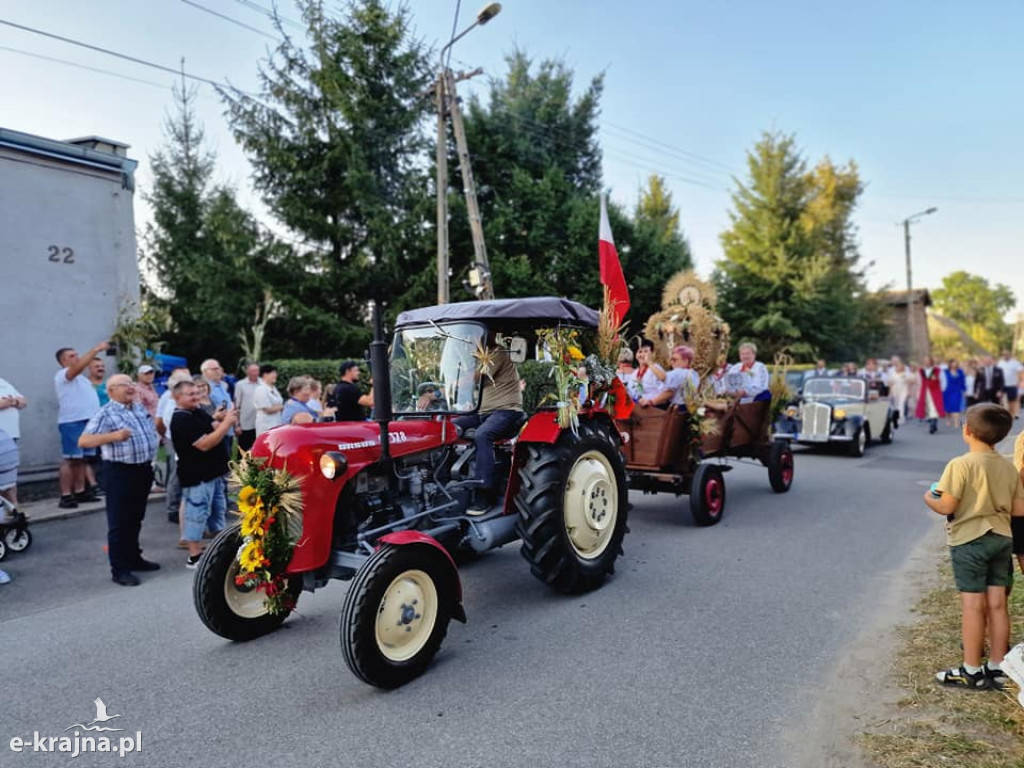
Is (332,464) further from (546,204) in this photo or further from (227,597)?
(546,204)

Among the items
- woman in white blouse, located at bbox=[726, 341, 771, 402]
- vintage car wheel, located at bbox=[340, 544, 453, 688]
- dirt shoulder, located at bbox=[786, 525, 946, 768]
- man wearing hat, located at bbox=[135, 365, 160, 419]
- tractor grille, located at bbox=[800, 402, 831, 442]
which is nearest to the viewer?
dirt shoulder, located at bbox=[786, 525, 946, 768]

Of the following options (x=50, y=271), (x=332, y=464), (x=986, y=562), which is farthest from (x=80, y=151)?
(x=986, y=562)

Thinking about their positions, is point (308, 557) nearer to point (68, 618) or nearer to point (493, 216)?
point (68, 618)

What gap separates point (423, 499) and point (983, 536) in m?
3.23

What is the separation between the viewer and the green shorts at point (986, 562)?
10.9 ft

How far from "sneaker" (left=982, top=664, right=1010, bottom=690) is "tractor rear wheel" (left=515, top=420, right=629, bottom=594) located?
2451 millimetres

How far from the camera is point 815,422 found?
499 inches

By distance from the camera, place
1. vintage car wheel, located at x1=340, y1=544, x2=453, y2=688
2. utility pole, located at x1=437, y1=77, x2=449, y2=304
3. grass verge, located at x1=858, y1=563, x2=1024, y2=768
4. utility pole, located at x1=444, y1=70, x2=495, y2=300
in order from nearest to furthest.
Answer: grass verge, located at x1=858, y1=563, x2=1024, y2=768
vintage car wheel, located at x1=340, y1=544, x2=453, y2=688
utility pole, located at x1=444, y1=70, x2=495, y2=300
utility pole, located at x1=437, y1=77, x2=449, y2=304

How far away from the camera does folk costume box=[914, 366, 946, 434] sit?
16709 mm

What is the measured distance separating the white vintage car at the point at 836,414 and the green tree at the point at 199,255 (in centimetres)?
1253

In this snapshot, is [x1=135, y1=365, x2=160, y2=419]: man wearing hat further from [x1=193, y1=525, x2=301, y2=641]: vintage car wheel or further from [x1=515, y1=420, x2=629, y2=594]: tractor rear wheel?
[x1=515, y1=420, x2=629, y2=594]: tractor rear wheel

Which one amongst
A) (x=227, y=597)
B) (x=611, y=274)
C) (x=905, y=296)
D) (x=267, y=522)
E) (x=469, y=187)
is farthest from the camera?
(x=905, y=296)

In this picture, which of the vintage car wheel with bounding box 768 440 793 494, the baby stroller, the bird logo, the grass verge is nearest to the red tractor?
the bird logo

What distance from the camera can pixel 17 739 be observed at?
3225mm
